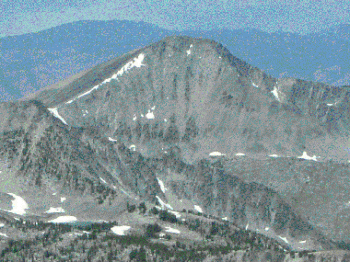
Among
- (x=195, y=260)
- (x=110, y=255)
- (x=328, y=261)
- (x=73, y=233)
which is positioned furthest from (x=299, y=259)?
(x=73, y=233)

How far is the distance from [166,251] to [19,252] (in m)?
32.3

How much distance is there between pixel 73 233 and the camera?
198 metres

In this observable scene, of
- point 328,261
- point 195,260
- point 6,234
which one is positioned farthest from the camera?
point 6,234

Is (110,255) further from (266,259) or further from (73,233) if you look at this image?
(266,259)

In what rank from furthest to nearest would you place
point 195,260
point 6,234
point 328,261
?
point 6,234 < point 195,260 < point 328,261

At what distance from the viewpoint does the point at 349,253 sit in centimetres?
16925

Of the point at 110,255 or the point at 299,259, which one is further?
the point at 110,255

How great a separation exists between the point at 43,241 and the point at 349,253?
218 ft

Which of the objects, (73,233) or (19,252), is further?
(73,233)

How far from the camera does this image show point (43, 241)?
190m

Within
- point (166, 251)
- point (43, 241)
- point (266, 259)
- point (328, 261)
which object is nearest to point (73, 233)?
point (43, 241)

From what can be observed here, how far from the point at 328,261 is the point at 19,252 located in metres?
64.6

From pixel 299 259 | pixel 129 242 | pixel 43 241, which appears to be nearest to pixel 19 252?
pixel 43 241

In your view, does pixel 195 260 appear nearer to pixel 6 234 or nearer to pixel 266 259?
pixel 266 259
